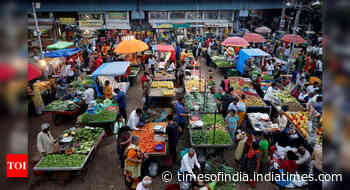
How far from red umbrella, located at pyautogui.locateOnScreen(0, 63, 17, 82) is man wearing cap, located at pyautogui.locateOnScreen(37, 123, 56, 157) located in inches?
278

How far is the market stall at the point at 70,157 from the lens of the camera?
6512 millimetres

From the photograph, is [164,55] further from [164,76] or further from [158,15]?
[158,15]

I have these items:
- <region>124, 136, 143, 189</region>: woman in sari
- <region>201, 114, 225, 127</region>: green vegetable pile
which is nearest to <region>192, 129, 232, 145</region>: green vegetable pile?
<region>201, 114, 225, 127</region>: green vegetable pile

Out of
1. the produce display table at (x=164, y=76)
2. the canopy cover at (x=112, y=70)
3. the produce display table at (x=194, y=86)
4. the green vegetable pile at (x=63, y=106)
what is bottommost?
the green vegetable pile at (x=63, y=106)

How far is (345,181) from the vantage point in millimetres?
661

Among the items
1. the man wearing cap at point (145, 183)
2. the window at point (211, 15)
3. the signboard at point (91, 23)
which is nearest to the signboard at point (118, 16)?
the signboard at point (91, 23)

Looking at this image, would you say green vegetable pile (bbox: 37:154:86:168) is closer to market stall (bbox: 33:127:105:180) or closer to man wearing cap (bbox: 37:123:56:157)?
market stall (bbox: 33:127:105:180)

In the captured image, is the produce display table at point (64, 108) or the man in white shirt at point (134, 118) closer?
the man in white shirt at point (134, 118)

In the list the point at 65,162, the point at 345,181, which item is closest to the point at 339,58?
the point at 345,181

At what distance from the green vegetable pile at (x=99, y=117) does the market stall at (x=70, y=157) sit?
32.5 inches

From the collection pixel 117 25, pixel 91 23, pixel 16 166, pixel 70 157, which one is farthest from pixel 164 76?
pixel 91 23

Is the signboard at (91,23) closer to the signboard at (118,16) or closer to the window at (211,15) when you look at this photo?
the signboard at (118,16)

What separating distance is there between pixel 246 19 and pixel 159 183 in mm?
29857

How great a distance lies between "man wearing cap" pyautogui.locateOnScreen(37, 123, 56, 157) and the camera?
6820 mm
